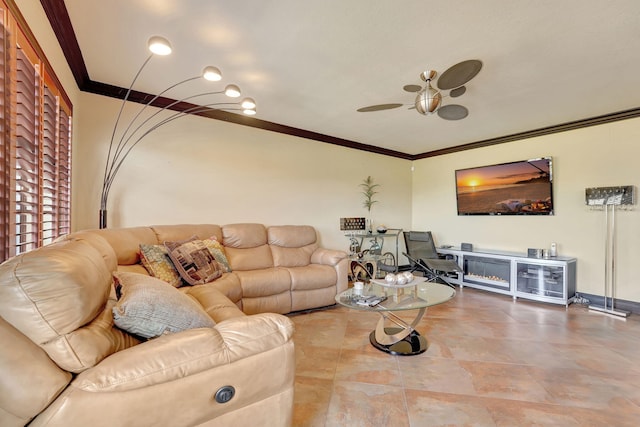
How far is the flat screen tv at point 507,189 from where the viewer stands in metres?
3.98

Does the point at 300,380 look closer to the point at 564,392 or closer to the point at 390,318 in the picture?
the point at 390,318

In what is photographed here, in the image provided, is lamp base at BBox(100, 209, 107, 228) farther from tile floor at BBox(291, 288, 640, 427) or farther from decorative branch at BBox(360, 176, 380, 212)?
decorative branch at BBox(360, 176, 380, 212)

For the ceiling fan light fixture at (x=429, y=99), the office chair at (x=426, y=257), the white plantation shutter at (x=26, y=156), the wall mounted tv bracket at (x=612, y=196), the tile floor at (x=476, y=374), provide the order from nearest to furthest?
the white plantation shutter at (x=26, y=156) → the tile floor at (x=476, y=374) → the ceiling fan light fixture at (x=429, y=99) → the wall mounted tv bracket at (x=612, y=196) → the office chair at (x=426, y=257)

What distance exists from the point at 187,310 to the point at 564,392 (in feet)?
7.76

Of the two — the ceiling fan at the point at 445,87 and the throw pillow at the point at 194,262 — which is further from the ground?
the ceiling fan at the point at 445,87

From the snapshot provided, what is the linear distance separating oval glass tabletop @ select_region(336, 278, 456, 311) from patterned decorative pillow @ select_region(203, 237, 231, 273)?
130 centimetres

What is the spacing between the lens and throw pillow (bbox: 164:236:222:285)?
8.30 ft

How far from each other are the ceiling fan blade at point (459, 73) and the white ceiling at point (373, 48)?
28cm

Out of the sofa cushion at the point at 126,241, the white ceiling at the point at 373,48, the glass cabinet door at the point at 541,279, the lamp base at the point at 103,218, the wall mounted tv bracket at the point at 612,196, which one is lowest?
the glass cabinet door at the point at 541,279

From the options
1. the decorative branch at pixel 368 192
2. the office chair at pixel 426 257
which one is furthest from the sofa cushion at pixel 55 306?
the decorative branch at pixel 368 192

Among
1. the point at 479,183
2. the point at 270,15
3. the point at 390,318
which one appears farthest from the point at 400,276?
the point at 479,183

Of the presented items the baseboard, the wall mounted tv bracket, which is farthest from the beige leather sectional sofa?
the baseboard

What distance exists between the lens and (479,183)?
4.67 m

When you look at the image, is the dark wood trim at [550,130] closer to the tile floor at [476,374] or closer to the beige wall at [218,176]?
the beige wall at [218,176]
